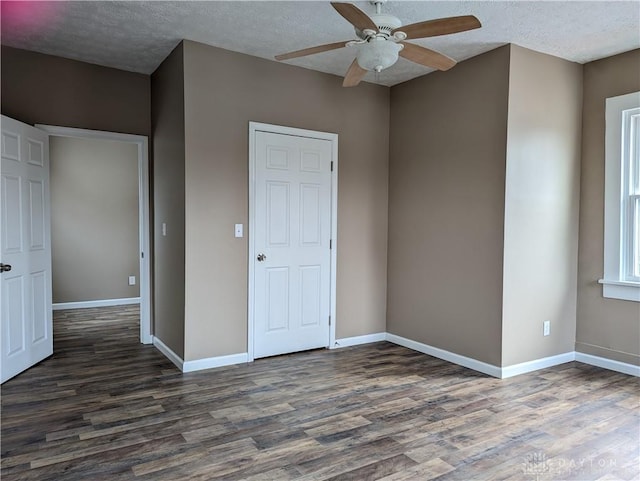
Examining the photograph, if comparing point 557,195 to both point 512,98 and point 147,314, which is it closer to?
point 512,98

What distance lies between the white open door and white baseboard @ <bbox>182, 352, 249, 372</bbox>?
129cm

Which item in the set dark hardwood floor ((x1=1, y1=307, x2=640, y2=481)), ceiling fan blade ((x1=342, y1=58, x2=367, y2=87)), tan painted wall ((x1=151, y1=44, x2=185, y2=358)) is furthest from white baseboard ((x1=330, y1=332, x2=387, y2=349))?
ceiling fan blade ((x1=342, y1=58, x2=367, y2=87))

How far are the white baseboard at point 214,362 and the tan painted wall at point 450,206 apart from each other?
161cm

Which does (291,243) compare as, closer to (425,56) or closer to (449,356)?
(449,356)

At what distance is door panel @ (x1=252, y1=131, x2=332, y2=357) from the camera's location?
396cm

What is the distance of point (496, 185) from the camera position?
3.59m

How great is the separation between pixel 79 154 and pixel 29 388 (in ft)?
13.2

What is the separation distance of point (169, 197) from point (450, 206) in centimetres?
246

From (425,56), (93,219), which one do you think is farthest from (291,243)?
(93,219)

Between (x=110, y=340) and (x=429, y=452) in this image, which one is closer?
(x=429, y=452)

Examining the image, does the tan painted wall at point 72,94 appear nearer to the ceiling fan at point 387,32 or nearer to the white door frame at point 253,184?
the white door frame at point 253,184

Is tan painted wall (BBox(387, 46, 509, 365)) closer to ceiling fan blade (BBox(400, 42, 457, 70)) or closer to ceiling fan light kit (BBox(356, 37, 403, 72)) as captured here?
ceiling fan blade (BBox(400, 42, 457, 70))

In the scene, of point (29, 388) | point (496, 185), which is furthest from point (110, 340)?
point (496, 185)

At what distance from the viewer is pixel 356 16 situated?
86.3 inches
